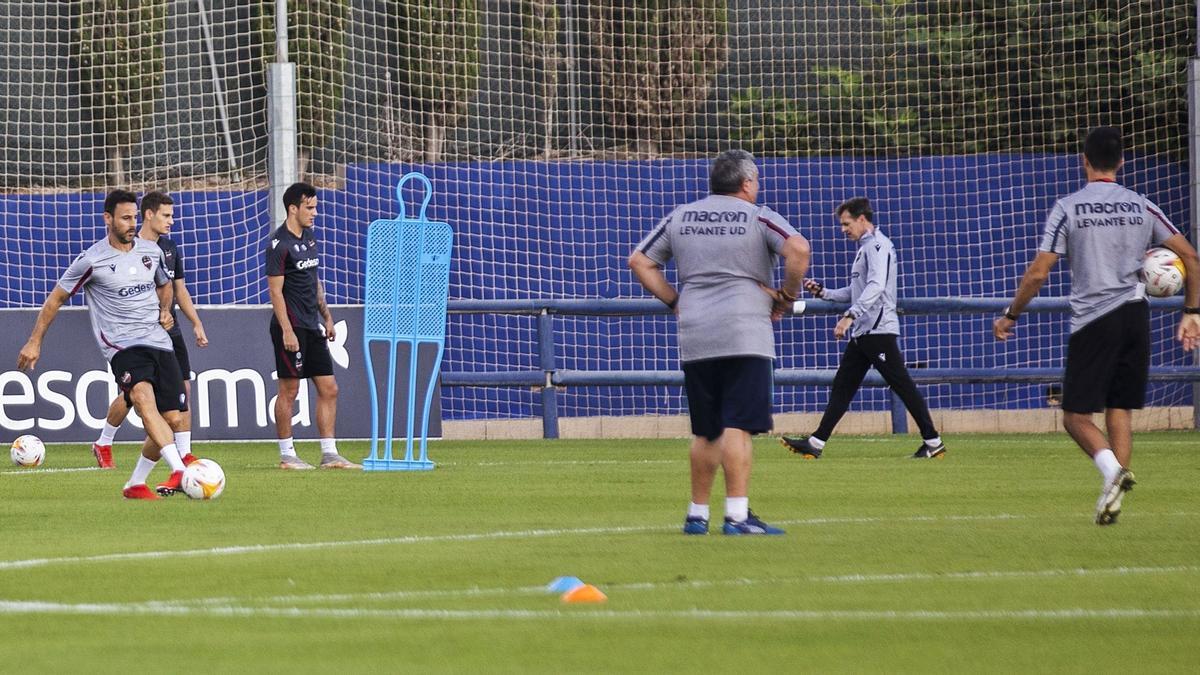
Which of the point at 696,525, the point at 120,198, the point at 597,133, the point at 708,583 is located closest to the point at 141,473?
the point at 120,198

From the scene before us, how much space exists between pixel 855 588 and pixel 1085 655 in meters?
1.54

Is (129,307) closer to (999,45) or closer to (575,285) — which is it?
(575,285)

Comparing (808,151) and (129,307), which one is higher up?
(808,151)

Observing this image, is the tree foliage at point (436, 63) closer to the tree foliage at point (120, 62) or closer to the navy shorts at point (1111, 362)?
the tree foliage at point (120, 62)

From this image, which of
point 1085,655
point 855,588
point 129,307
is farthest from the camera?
point 129,307

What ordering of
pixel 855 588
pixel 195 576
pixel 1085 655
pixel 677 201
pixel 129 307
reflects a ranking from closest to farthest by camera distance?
pixel 1085 655 → pixel 855 588 → pixel 195 576 → pixel 129 307 → pixel 677 201

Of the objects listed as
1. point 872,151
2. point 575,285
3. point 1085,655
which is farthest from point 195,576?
point 872,151

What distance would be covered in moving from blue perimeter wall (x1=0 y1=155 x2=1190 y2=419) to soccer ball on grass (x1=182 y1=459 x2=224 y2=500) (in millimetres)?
9424

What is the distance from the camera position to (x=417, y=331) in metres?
14.4

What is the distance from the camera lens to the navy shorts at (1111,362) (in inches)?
390

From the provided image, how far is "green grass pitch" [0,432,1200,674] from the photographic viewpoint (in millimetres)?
5547

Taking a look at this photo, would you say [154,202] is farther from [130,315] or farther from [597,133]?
[597,133]

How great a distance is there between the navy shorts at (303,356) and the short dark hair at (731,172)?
6.10 metres

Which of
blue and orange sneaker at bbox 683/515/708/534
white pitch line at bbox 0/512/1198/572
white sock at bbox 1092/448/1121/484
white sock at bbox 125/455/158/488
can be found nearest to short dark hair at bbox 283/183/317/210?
white sock at bbox 125/455/158/488
